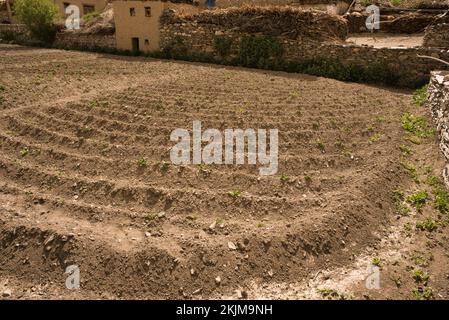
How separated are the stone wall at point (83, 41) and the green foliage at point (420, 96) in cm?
1598

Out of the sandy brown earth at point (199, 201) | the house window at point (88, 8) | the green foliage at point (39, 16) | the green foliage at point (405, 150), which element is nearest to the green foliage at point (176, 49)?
the sandy brown earth at point (199, 201)

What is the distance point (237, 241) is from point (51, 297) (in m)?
2.72

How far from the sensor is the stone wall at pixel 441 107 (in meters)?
8.01

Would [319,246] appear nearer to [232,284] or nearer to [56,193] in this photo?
[232,284]

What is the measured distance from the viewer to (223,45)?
1777 cm

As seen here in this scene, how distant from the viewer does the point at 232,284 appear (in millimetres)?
5445

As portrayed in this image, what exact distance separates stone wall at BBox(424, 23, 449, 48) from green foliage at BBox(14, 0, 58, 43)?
69.3ft

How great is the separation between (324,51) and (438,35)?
4.07 metres

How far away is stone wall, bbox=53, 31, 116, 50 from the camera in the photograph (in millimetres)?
22000

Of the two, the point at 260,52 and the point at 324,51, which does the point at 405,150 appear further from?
the point at 260,52

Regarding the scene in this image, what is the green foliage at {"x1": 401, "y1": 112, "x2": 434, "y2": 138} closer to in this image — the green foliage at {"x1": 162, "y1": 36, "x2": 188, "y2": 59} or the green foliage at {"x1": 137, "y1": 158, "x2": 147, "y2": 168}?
the green foliage at {"x1": 137, "y1": 158, "x2": 147, "y2": 168}

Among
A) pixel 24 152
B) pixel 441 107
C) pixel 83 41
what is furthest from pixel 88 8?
pixel 441 107

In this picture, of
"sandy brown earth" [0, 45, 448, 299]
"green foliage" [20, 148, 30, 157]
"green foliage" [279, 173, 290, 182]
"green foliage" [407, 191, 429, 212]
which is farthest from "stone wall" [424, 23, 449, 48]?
"green foliage" [20, 148, 30, 157]

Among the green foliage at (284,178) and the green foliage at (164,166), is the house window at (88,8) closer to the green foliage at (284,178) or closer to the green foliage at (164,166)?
the green foliage at (164,166)
